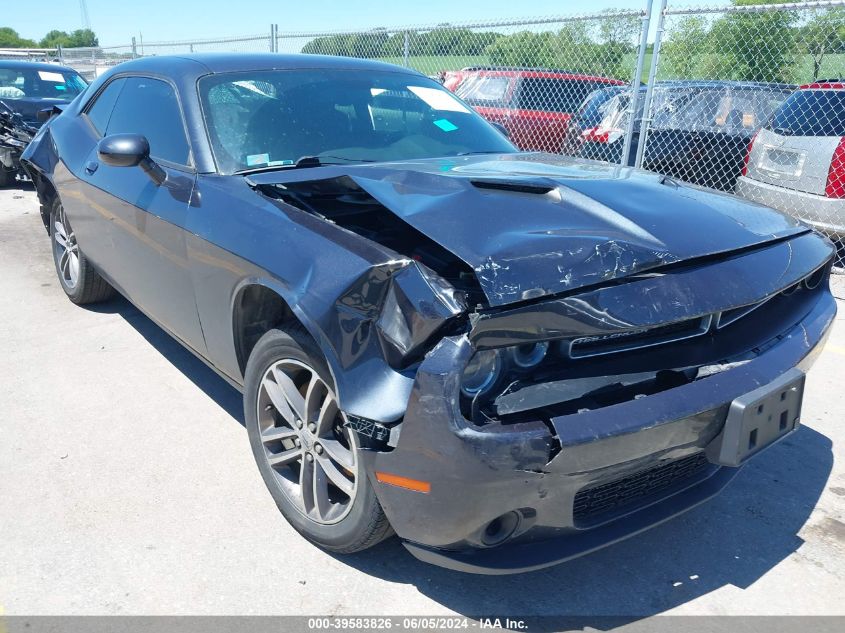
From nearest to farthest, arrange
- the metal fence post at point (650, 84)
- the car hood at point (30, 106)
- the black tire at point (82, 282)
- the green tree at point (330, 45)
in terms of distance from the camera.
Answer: the black tire at point (82, 282) < the metal fence post at point (650, 84) < the car hood at point (30, 106) < the green tree at point (330, 45)

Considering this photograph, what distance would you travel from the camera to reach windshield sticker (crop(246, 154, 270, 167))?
3.06 m

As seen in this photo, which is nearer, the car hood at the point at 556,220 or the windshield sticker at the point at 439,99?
the car hood at the point at 556,220

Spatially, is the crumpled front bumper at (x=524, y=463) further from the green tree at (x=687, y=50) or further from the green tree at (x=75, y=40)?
the green tree at (x=75, y=40)

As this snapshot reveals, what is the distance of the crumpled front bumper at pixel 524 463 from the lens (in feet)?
6.15

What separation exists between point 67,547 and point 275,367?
38.2 inches

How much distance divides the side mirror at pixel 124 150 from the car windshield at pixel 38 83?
26.9 ft

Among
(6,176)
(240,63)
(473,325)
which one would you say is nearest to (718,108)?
(240,63)

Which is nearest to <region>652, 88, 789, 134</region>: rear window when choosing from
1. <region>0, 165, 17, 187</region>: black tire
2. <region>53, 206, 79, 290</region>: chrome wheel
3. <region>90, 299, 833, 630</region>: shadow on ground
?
<region>90, 299, 833, 630</region>: shadow on ground

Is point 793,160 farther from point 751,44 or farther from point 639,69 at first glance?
point 751,44

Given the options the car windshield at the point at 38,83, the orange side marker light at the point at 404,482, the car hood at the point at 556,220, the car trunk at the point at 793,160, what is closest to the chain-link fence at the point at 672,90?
the car trunk at the point at 793,160

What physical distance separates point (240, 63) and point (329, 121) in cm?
56

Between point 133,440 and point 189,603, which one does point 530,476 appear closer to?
point 189,603

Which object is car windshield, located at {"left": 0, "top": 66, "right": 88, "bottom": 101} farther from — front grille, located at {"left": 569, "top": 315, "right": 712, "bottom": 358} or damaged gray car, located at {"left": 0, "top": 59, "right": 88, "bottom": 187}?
front grille, located at {"left": 569, "top": 315, "right": 712, "bottom": 358}

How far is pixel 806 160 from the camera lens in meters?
6.11
